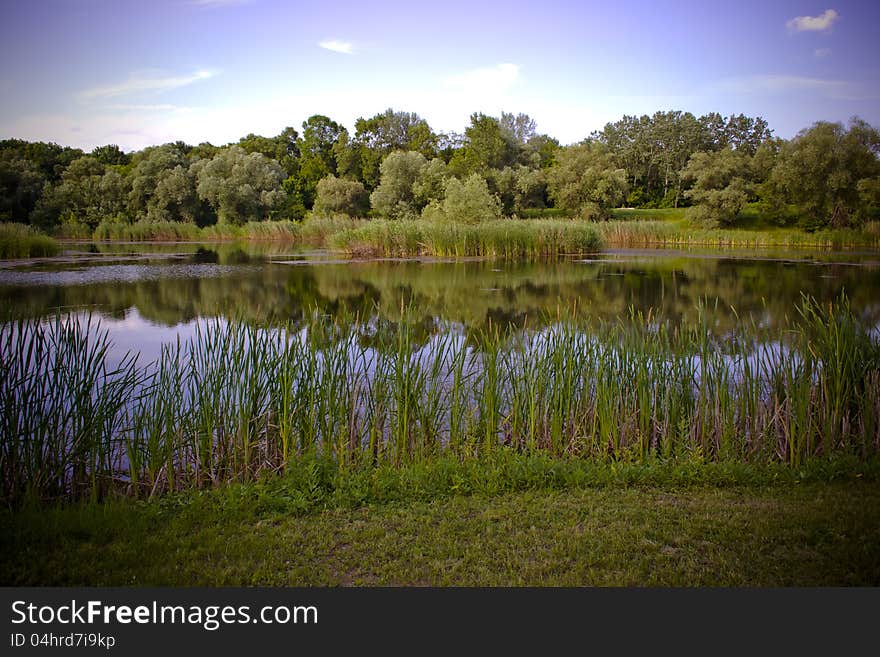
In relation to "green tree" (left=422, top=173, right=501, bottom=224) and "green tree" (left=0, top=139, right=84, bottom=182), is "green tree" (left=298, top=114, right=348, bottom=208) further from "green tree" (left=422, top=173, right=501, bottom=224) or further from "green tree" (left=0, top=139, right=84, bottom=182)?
"green tree" (left=0, top=139, right=84, bottom=182)

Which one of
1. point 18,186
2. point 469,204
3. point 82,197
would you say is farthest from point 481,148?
point 18,186

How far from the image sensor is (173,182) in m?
45.6

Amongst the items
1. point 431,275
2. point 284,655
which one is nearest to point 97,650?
point 284,655

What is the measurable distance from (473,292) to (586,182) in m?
32.3

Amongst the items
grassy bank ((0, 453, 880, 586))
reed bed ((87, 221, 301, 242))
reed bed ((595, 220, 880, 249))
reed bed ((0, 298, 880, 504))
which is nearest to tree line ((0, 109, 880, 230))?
reed bed ((87, 221, 301, 242))

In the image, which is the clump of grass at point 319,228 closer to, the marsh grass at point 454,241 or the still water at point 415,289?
the marsh grass at point 454,241

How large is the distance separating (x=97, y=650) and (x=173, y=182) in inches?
1848

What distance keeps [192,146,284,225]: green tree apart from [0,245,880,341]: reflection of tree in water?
2206cm

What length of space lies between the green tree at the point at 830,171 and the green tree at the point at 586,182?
34.1 ft

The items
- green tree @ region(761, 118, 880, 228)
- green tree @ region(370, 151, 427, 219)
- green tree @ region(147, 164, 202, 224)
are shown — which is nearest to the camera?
green tree @ region(761, 118, 880, 228)

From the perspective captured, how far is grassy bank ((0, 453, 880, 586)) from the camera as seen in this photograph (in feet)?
11.7

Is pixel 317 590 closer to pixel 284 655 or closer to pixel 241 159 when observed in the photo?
pixel 284 655

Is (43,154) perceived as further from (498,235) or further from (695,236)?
(695,236)

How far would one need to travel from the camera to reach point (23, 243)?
22438 mm
